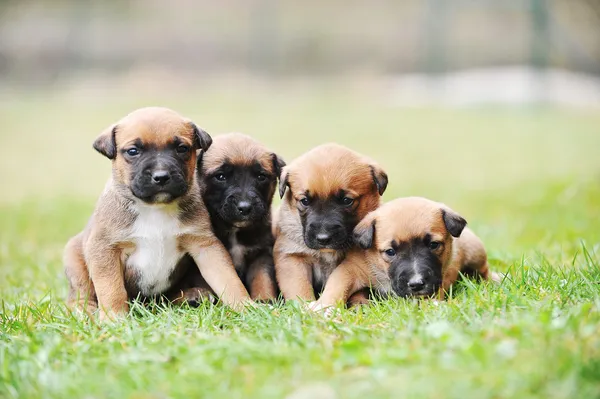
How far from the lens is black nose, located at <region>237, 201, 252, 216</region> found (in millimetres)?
5957

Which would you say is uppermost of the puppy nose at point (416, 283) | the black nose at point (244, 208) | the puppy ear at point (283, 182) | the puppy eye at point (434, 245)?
the puppy ear at point (283, 182)

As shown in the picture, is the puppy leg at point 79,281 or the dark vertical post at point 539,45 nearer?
the puppy leg at point 79,281

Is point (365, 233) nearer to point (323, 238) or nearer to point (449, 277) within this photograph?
point (323, 238)

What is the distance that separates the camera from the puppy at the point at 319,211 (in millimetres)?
5910

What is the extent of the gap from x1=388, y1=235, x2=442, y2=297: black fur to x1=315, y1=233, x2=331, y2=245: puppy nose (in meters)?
0.49

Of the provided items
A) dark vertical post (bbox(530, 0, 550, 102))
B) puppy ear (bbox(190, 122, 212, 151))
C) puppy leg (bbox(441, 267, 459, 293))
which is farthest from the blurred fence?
puppy ear (bbox(190, 122, 212, 151))

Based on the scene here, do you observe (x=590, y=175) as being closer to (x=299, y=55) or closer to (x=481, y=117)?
(x=481, y=117)

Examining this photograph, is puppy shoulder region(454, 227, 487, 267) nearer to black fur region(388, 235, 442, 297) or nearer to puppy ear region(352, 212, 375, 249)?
black fur region(388, 235, 442, 297)

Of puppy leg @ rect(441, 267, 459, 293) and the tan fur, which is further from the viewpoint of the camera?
the tan fur

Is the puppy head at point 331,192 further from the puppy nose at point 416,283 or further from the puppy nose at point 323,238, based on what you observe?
the puppy nose at point 416,283

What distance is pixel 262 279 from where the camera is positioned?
20.6ft

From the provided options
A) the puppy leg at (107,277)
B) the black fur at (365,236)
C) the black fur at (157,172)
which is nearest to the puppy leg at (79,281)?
the puppy leg at (107,277)

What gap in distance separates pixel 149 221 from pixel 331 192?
4.58 feet

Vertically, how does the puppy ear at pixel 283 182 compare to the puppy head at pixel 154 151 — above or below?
below
